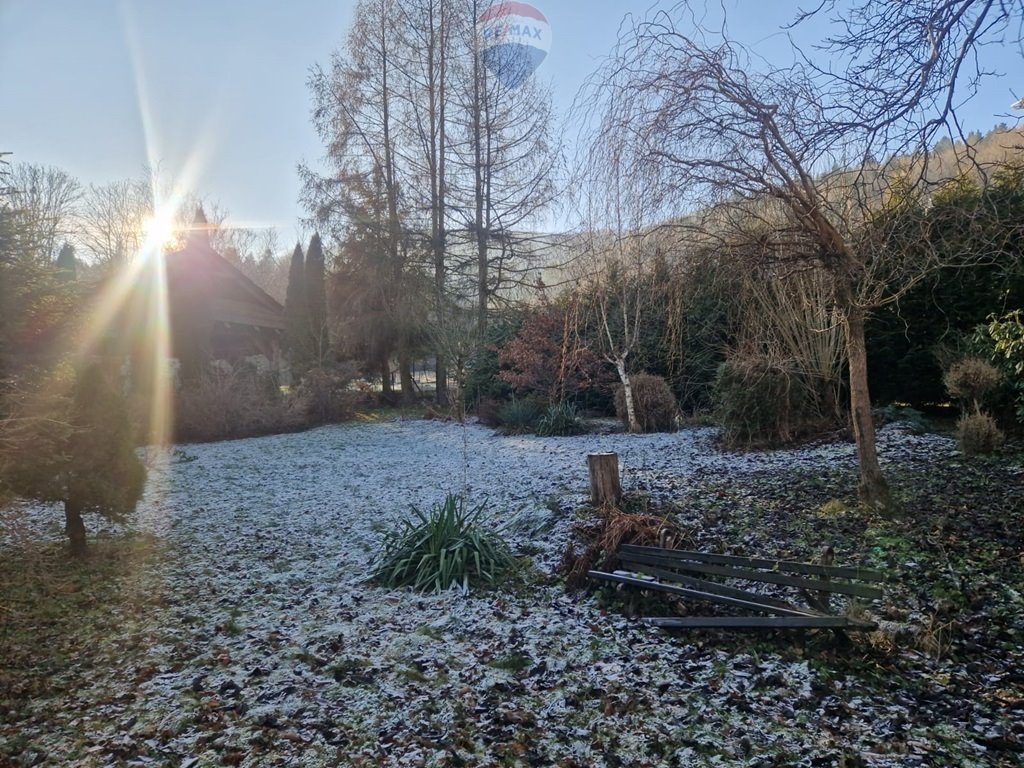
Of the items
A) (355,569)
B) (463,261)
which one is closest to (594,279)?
(355,569)

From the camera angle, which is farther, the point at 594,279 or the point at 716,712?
the point at 594,279

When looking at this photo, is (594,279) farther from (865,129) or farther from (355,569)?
(355,569)

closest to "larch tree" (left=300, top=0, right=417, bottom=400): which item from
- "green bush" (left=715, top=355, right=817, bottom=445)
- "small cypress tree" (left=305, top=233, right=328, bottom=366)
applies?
"small cypress tree" (left=305, top=233, right=328, bottom=366)

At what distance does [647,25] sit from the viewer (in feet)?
11.2

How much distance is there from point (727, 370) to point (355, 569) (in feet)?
17.4

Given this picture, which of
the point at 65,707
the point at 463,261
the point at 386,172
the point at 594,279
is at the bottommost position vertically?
the point at 65,707

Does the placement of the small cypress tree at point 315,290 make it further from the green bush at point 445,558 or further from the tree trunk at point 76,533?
the green bush at point 445,558

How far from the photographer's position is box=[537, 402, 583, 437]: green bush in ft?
31.4

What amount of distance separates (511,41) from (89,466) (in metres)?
13.7

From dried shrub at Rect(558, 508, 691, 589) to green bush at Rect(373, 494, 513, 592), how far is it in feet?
1.59

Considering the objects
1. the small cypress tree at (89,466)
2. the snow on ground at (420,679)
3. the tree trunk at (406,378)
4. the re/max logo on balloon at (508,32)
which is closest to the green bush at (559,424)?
the snow on ground at (420,679)

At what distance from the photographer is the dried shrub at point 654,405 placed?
9188mm

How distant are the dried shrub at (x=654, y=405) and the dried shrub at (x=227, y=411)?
7.23 meters

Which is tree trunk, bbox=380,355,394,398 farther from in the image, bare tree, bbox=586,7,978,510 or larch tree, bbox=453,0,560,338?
bare tree, bbox=586,7,978,510
